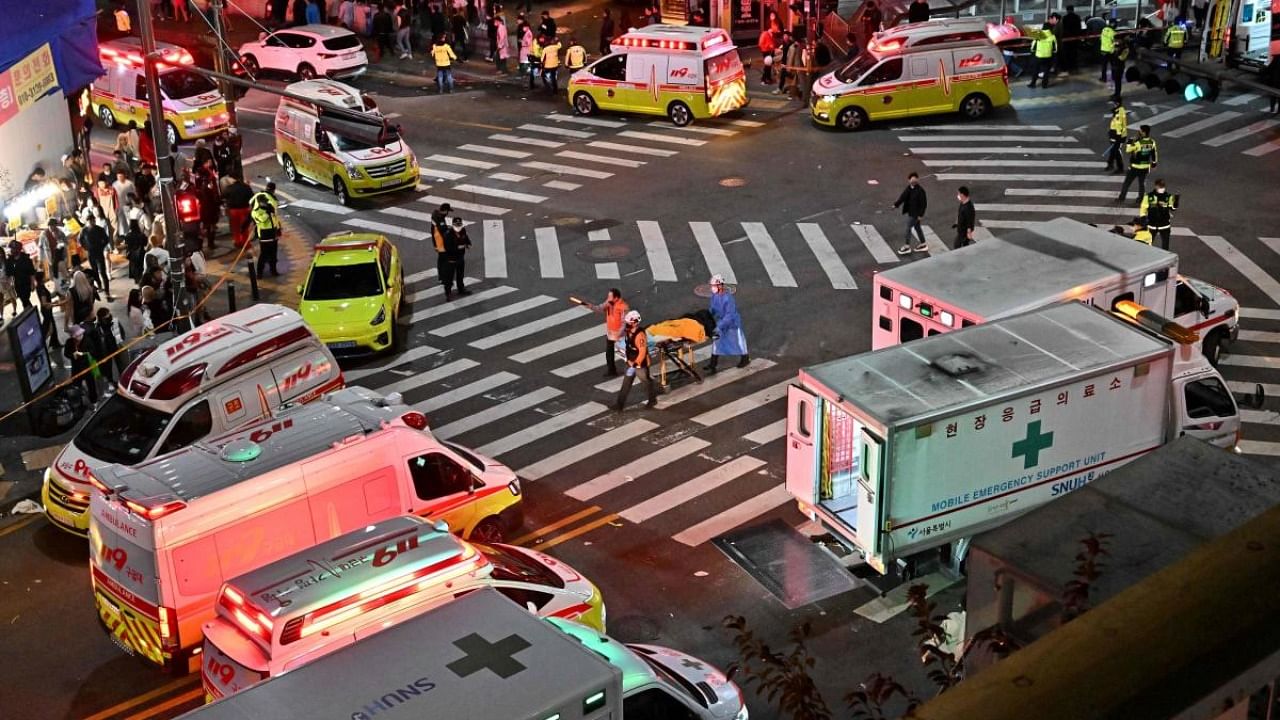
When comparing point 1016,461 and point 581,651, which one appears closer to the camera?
point 581,651

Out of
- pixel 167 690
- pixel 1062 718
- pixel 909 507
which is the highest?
pixel 1062 718

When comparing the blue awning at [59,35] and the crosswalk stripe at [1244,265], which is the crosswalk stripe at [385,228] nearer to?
the blue awning at [59,35]

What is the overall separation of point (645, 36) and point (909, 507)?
24280mm

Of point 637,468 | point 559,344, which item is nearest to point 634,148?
point 559,344

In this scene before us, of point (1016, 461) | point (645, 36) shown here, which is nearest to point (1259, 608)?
point (1016, 461)

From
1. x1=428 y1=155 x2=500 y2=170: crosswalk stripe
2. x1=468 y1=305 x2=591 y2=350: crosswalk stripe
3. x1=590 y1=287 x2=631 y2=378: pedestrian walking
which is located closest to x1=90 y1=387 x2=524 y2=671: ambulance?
A: x1=590 y1=287 x2=631 y2=378: pedestrian walking

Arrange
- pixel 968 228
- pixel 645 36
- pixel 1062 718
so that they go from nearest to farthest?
pixel 1062 718
pixel 968 228
pixel 645 36

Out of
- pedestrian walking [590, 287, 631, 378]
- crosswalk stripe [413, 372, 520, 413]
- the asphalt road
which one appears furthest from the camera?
crosswalk stripe [413, 372, 520, 413]

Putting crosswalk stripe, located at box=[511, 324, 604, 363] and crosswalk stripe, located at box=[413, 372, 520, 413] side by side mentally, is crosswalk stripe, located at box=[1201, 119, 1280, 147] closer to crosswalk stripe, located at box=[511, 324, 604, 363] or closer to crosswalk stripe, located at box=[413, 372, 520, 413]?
crosswalk stripe, located at box=[511, 324, 604, 363]

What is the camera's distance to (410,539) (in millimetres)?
14508

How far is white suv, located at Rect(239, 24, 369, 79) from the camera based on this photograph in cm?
4362

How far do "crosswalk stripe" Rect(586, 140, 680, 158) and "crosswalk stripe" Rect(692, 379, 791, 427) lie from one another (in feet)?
46.2

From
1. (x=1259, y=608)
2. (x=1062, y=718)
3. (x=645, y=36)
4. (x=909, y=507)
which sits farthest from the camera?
(x=645, y=36)

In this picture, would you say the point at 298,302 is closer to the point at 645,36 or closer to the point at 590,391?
the point at 590,391
